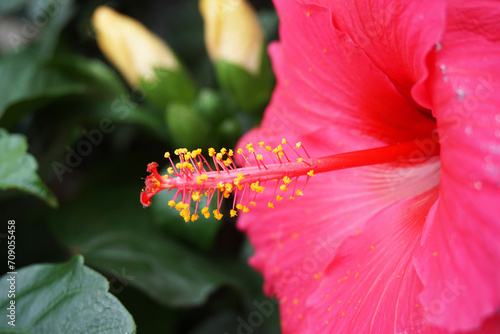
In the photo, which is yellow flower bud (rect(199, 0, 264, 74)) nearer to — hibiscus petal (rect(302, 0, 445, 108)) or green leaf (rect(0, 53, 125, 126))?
green leaf (rect(0, 53, 125, 126))

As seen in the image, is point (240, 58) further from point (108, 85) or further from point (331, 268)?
point (331, 268)

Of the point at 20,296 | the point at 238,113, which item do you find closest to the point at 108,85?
the point at 238,113

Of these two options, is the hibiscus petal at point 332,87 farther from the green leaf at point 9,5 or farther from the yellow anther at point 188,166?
the green leaf at point 9,5

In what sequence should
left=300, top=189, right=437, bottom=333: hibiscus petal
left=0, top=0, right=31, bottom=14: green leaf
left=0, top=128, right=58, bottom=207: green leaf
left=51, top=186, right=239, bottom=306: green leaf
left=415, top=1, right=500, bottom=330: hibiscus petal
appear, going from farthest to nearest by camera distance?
left=0, top=0, right=31, bottom=14: green leaf → left=51, top=186, right=239, bottom=306: green leaf → left=0, top=128, right=58, bottom=207: green leaf → left=300, top=189, right=437, bottom=333: hibiscus petal → left=415, top=1, right=500, bottom=330: hibiscus petal

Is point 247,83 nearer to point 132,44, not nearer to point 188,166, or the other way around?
point 132,44

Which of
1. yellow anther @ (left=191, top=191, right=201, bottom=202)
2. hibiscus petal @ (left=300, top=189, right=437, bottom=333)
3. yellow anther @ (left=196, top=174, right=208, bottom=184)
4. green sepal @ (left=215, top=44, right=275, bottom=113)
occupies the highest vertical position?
yellow anther @ (left=196, top=174, right=208, bottom=184)

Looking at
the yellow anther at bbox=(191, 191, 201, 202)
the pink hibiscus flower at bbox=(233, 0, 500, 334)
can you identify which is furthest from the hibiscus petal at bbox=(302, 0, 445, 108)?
the yellow anther at bbox=(191, 191, 201, 202)

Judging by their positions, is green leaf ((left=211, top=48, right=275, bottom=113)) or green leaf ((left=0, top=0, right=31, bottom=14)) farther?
green leaf ((left=0, top=0, right=31, bottom=14))
